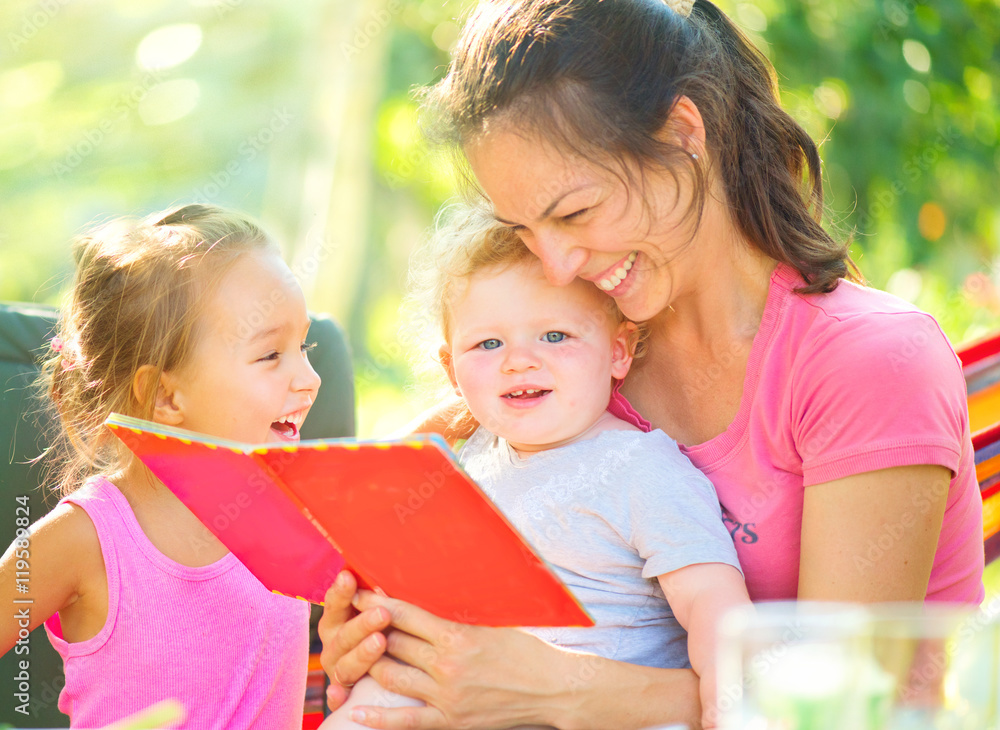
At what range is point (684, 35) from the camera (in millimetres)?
1458

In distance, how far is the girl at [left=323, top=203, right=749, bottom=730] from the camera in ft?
4.31

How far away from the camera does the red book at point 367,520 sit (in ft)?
3.12

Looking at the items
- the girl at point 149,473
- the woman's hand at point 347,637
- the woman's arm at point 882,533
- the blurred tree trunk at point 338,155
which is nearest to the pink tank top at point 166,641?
the girl at point 149,473

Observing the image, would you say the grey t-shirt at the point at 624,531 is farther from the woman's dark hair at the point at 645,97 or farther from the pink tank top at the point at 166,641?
the pink tank top at the point at 166,641

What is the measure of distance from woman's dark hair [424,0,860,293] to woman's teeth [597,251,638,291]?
0.12 m

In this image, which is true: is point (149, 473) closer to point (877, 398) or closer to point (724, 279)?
point (724, 279)

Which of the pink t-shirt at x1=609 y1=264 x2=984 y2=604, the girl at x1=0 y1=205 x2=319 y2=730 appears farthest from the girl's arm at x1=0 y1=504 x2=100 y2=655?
the pink t-shirt at x1=609 y1=264 x2=984 y2=604

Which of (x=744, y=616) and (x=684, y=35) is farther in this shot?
(x=684, y=35)

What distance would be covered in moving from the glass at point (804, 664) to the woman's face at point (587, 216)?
32.6 inches

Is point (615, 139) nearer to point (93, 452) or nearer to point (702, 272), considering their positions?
point (702, 272)

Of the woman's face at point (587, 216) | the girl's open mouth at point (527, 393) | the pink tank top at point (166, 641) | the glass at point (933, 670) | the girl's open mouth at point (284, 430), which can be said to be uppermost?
the woman's face at point (587, 216)

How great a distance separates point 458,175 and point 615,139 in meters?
0.40

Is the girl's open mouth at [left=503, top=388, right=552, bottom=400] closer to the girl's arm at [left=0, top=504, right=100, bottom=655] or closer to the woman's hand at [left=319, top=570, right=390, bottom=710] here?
the woman's hand at [left=319, top=570, right=390, bottom=710]

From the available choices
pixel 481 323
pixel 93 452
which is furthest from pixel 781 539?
pixel 93 452
